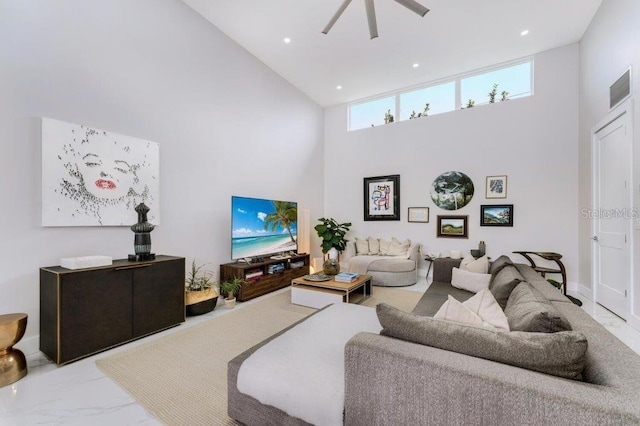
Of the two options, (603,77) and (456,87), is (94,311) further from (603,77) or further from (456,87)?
(456,87)

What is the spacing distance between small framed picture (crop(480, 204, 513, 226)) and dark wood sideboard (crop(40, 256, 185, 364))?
518 centimetres

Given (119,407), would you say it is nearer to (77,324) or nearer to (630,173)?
(77,324)

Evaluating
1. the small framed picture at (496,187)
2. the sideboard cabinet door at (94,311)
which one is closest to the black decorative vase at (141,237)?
the sideboard cabinet door at (94,311)

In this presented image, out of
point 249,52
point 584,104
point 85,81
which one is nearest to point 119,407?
point 85,81

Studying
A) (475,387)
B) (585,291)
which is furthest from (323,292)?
(585,291)

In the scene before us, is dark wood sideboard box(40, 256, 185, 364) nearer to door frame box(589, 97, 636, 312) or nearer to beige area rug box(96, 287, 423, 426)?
beige area rug box(96, 287, 423, 426)

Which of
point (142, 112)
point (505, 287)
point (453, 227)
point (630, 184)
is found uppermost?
point (142, 112)

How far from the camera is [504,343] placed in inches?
42.8

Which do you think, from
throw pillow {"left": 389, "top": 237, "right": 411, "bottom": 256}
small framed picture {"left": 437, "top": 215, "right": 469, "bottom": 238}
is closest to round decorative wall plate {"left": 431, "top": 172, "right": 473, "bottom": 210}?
small framed picture {"left": 437, "top": 215, "right": 469, "bottom": 238}

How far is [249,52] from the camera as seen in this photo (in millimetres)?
4715

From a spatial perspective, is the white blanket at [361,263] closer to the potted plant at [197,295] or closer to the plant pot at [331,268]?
the plant pot at [331,268]

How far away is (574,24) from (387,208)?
4.05m

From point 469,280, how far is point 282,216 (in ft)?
10.3

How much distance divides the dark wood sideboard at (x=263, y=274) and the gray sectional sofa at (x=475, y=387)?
280cm
